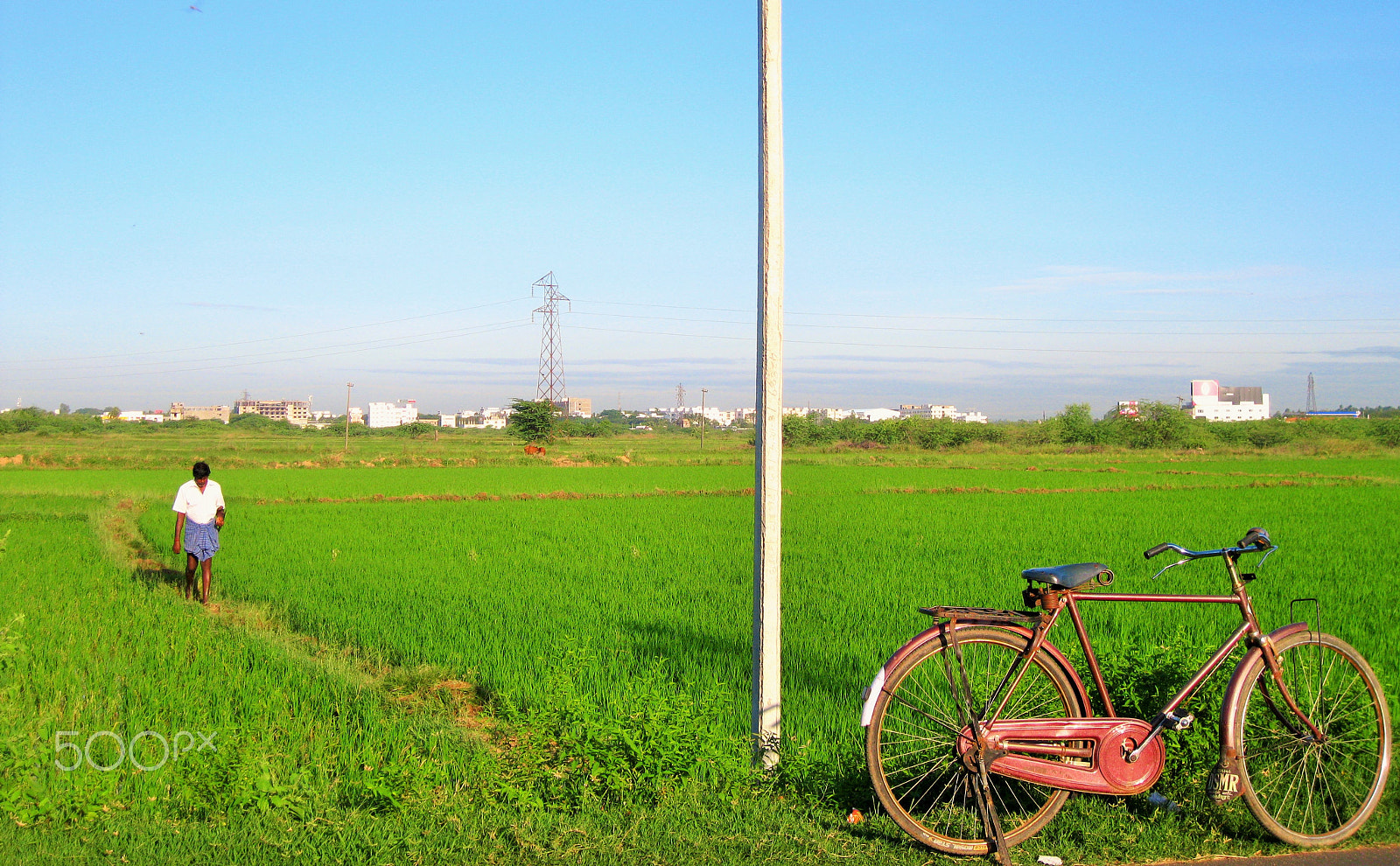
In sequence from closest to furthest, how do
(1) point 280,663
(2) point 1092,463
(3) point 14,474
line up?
(1) point 280,663 < (3) point 14,474 < (2) point 1092,463

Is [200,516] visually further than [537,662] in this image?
Yes

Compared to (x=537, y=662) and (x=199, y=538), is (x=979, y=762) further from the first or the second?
(x=199, y=538)

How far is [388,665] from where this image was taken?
24.3 feet

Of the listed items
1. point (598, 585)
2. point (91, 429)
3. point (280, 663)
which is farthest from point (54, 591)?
point (91, 429)

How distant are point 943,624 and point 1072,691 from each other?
1.89 feet

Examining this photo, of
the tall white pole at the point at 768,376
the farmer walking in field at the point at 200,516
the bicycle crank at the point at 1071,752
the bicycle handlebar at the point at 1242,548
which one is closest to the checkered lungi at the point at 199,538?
the farmer walking in field at the point at 200,516

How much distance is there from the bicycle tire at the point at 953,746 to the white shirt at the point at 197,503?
8.07 meters

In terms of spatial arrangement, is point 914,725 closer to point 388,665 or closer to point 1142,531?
point 388,665

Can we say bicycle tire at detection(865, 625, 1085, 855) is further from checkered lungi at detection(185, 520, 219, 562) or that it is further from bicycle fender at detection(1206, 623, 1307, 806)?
checkered lungi at detection(185, 520, 219, 562)

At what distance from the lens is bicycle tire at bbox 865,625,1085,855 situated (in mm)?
3199

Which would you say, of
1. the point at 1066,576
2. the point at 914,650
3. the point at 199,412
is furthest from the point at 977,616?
the point at 199,412

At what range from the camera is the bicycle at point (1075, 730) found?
322cm

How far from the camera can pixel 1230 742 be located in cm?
332

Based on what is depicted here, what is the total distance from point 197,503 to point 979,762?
28.4ft
